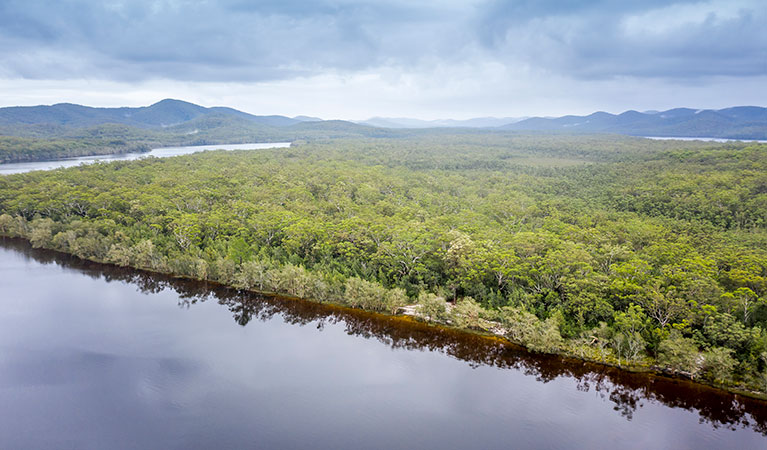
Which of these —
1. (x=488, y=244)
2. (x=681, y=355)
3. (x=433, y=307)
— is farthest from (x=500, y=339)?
(x=681, y=355)

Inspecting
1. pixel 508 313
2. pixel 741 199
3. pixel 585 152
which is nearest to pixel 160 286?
pixel 508 313

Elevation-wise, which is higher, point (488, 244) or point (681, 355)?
point (488, 244)

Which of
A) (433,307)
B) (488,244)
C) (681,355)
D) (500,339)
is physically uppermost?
(488,244)

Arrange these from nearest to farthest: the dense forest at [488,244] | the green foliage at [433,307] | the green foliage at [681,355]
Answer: the green foliage at [681,355], the dense forest at [488,244], the green foliage at [433,307]

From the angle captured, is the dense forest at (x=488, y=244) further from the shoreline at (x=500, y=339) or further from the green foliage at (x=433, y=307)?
the shoreline at (x=500, y=339)

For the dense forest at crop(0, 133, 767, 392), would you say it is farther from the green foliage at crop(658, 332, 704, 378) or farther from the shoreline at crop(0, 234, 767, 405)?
the shoreline at crop(0, 234, 767, 405)

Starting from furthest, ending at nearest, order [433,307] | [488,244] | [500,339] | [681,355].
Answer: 1. [488,244]
2. [433,307]
3. [500,339]
4. [681,355]

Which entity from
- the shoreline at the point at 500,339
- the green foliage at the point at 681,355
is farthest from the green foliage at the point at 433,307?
the green foliage at the point at 681,355

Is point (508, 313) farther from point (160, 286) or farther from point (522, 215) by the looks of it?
point (160, 286)

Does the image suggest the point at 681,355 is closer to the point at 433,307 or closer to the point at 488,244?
the point at 488,244
